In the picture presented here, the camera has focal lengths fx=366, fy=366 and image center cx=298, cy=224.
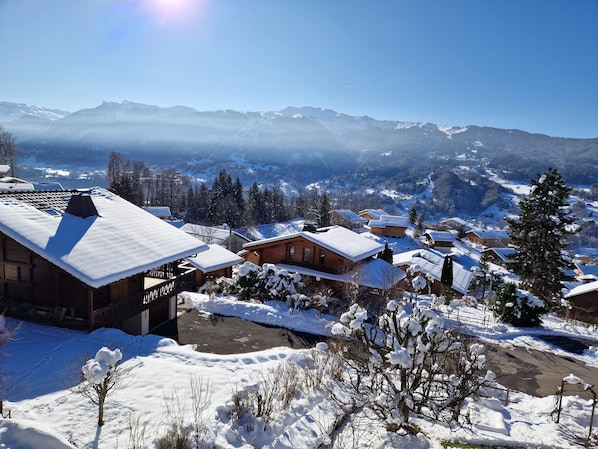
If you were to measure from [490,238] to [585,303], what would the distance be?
227 ft

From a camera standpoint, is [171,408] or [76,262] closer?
[171,408]

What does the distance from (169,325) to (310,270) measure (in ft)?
36.4

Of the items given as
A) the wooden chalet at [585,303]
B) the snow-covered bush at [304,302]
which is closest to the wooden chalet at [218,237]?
the snow-covered bush at [304,302]

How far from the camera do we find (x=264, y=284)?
67.3ft

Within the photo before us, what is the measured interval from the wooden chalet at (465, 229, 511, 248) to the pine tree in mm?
67007

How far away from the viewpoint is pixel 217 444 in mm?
5922

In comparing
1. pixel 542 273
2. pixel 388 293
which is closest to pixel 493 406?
pixel 388 293

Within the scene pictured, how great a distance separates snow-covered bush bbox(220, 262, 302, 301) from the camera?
20078mm

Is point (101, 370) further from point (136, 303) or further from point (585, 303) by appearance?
point (585, 303)

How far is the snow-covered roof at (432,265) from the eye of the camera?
110ft

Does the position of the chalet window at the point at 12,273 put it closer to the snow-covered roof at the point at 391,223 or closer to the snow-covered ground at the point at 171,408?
the snow-covered ground at the point at 171,408

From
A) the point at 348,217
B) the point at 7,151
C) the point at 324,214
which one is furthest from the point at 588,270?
the point at 7,151

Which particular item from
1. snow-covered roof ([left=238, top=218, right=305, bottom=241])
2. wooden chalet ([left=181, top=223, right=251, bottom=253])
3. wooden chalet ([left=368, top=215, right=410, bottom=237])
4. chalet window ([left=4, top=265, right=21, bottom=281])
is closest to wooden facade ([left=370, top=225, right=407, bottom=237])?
wooden chalet ([left=368, top=215, right=410, bottom=237])

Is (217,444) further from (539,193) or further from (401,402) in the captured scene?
(539,193)
